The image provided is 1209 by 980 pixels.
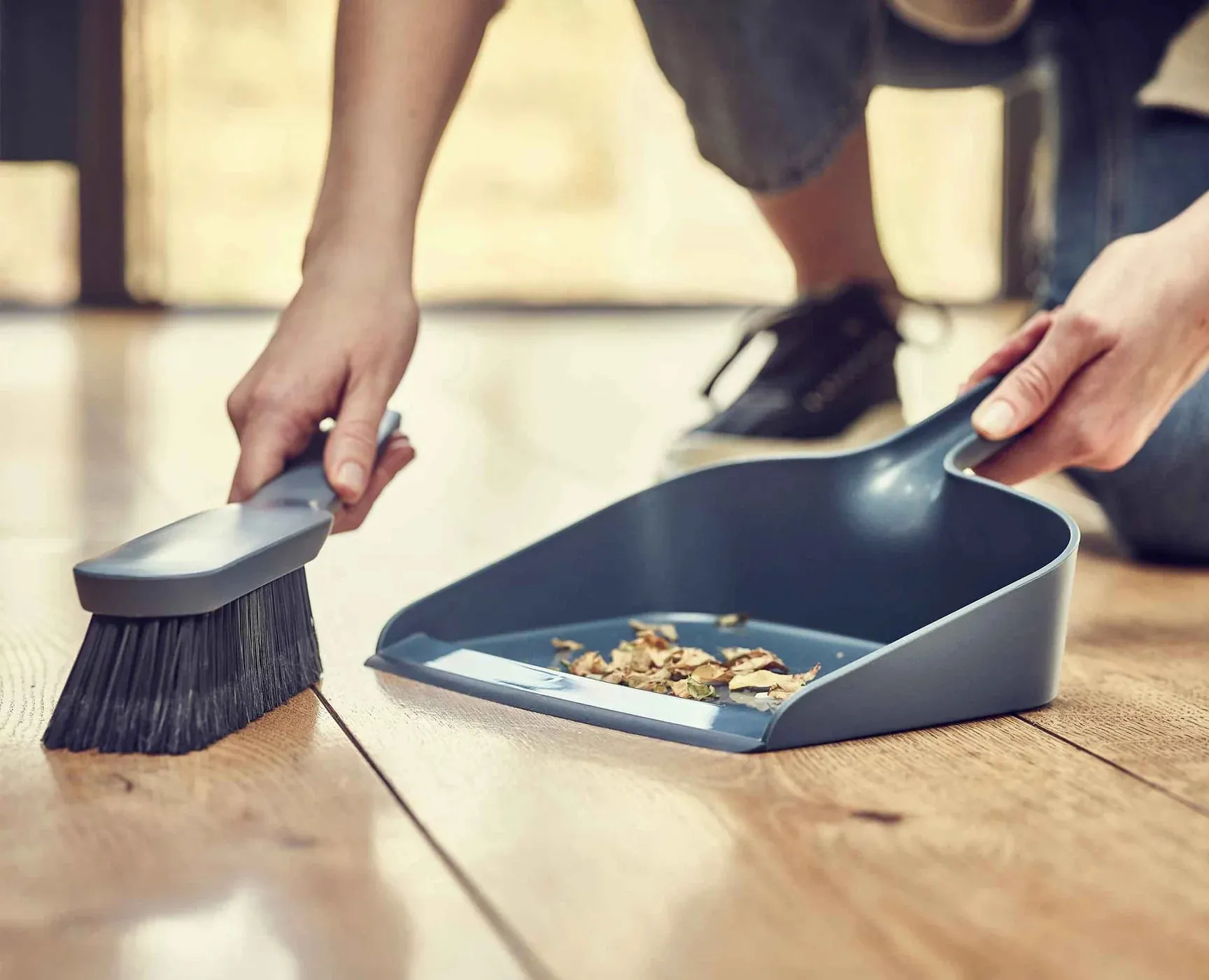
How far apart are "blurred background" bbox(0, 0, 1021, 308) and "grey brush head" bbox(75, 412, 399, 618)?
280 cm

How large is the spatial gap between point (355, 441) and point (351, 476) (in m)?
0.03

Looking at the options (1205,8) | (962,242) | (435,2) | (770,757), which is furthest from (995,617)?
(962,242)

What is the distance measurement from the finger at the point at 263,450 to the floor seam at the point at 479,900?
0.66ft

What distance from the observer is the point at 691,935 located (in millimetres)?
369

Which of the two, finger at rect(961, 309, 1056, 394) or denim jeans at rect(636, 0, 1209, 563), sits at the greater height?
denim jeans at rect(636, 0, 1209, 563)

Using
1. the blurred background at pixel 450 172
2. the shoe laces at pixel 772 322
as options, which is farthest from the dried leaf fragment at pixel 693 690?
the blurred background at pixel 450 172

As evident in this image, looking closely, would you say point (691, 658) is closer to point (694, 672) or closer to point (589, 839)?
point (694, 672)

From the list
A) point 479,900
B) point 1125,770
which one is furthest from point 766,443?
point 479,900

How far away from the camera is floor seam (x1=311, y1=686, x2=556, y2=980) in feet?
1.16

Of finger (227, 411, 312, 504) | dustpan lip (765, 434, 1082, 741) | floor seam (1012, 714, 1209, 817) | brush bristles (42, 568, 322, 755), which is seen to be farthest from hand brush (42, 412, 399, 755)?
floor seam (1012, 714, 1209, 817)

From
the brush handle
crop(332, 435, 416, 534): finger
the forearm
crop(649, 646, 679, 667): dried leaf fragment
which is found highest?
the forearm

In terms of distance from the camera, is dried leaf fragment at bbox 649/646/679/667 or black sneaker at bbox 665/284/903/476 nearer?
dried leaf fragment at bbox 649/646/679/667

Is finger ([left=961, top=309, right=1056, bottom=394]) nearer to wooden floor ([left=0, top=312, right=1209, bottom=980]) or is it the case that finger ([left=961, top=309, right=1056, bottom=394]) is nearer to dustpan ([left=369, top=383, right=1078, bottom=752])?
dustpan ([left=369, top=383, right=1078, bottom=752])

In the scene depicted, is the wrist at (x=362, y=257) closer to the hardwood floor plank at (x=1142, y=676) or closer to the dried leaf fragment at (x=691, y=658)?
the dried leaf fragment at (x=691, y=658)
